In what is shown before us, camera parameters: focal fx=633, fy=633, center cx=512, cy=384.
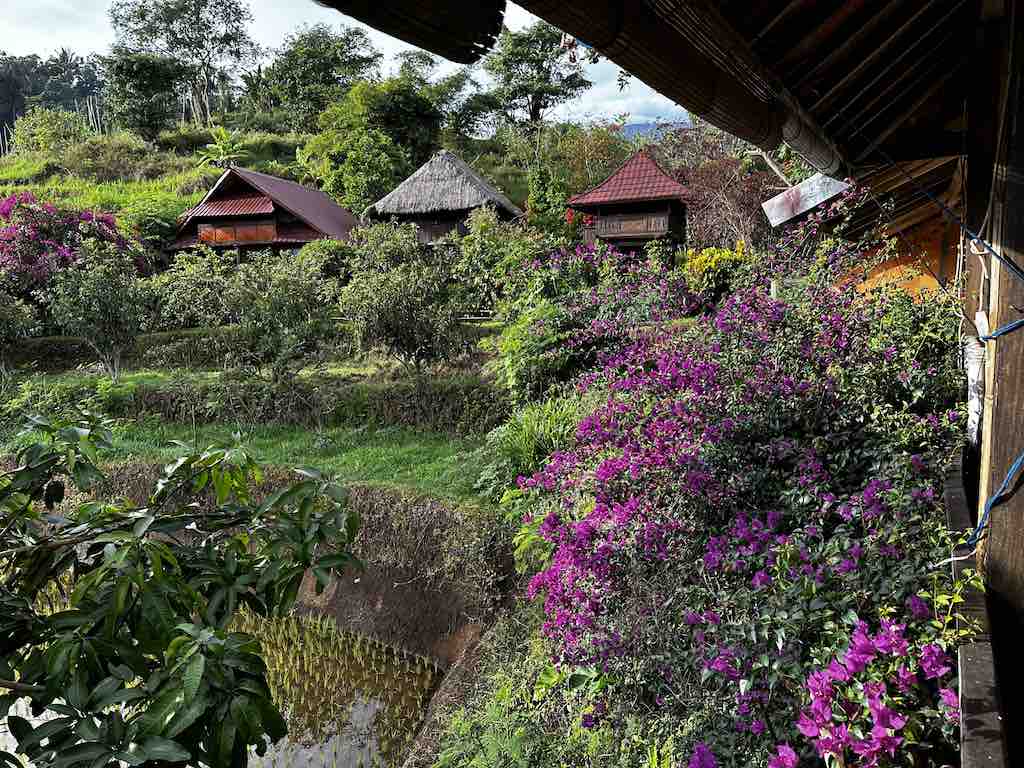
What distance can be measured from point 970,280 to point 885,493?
2.81m

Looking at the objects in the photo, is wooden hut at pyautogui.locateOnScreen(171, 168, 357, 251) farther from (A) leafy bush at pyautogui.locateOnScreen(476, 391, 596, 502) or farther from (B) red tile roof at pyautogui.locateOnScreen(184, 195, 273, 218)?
(A) leafy bush at pyautogui.locateOnScreen(476, 391, 596, 502)

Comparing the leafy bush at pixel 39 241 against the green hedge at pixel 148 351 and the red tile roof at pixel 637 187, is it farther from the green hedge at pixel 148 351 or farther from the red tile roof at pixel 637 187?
the red tile roof at pixel 637 187

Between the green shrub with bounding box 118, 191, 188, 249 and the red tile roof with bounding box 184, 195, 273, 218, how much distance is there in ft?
8.24

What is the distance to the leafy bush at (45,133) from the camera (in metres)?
33.8

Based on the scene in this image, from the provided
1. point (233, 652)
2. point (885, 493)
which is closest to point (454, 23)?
point (233, 652)

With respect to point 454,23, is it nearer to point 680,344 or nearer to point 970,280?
point 680,344

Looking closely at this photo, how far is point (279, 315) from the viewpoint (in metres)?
9.59

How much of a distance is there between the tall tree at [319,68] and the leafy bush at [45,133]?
11166 millimetres

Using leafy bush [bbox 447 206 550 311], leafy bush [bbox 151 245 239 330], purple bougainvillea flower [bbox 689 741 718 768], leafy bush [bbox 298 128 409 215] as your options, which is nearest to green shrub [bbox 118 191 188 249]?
leafy bush [bbox 298 128 409 215]

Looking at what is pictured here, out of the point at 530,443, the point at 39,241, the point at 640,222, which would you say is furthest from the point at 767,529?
the point at 39,241

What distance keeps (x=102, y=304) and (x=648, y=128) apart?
2371 centimetres

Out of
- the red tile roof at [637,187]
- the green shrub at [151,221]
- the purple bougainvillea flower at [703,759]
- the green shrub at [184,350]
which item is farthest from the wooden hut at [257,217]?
the purple bougainvillea flower at [703,759]

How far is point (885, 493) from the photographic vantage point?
2.61 m

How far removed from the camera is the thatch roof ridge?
19797 mm
